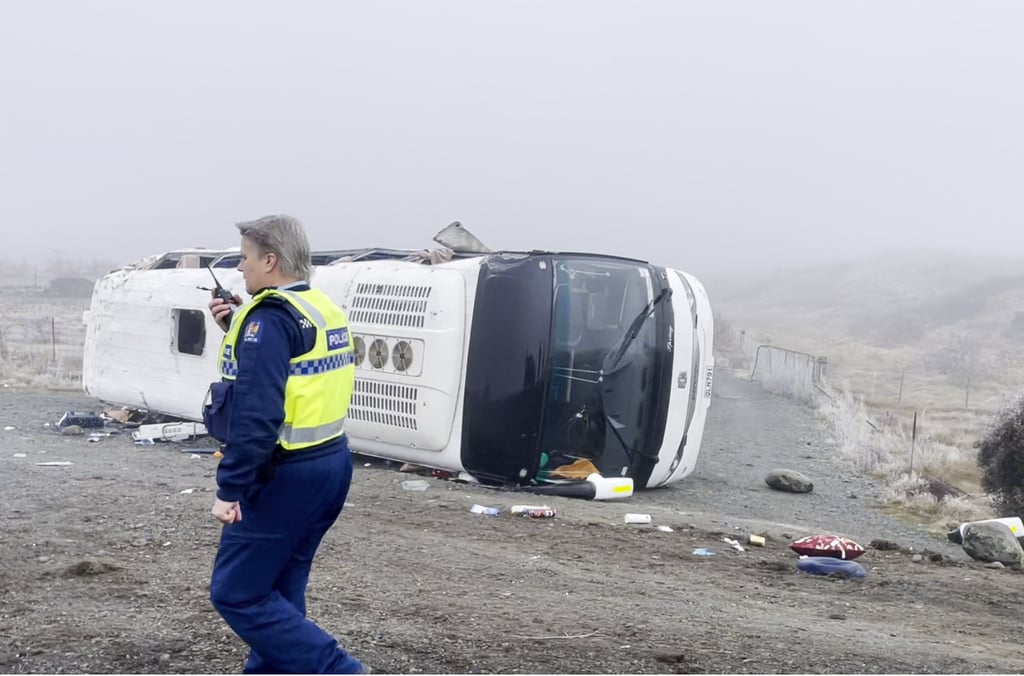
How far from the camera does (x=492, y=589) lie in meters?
5.58

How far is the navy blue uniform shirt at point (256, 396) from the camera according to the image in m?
3.37

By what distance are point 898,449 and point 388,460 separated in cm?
748

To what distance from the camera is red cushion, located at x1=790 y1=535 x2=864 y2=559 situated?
23.4 feet

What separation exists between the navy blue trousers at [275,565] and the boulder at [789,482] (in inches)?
313

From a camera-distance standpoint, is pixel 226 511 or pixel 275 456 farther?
pixel 275 456

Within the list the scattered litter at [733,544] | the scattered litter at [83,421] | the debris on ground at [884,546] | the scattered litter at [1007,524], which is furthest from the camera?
the scattered litter at [83,421]

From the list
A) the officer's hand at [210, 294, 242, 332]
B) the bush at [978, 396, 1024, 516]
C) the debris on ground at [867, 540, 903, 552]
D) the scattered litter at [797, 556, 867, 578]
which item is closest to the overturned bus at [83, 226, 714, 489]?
the debris on ground at [867, 540, 903, 552]

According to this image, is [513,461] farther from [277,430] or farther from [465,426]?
[277,430]

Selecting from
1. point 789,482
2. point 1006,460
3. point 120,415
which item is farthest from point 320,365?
point 120,415

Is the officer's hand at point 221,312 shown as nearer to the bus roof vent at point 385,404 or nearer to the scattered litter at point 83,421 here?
the bus roof vent at point 385,404

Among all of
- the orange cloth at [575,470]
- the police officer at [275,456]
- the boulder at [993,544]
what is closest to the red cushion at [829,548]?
the boulder at [993,544]

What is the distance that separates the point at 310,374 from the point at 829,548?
465 centimetres

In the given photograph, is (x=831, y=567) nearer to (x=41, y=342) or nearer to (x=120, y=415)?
(x=120, y=415)

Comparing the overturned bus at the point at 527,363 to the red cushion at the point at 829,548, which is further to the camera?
the overturned bus at the point at 527,363
